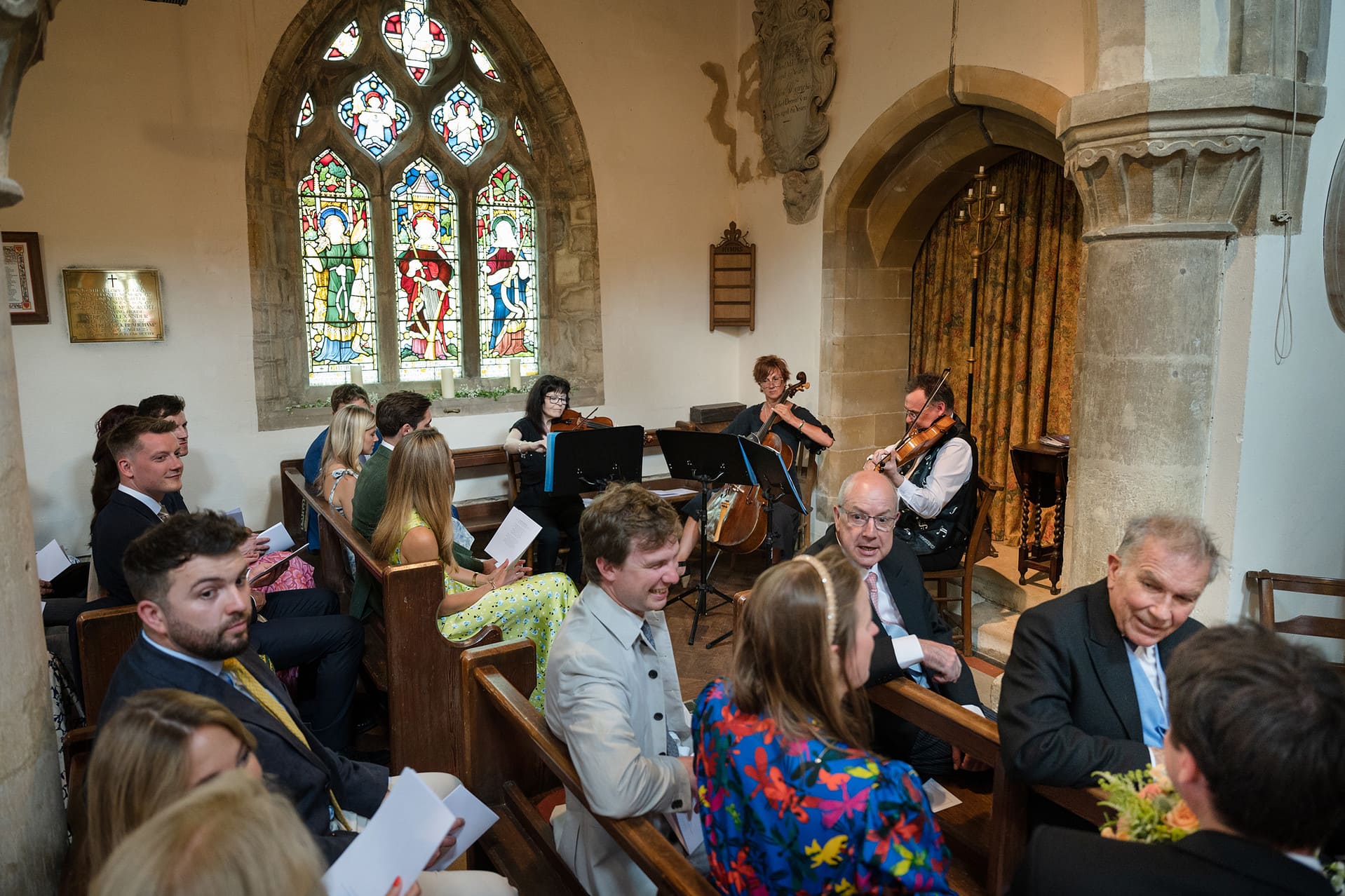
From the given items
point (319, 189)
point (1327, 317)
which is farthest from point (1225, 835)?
point (319, 189)

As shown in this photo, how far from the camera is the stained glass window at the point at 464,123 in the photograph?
20.5 ft

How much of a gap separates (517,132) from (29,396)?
11.4ft

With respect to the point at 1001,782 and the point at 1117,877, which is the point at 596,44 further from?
the point at 1117,877

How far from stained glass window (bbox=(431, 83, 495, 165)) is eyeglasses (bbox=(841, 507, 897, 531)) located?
4.71 meters

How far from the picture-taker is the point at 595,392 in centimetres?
669

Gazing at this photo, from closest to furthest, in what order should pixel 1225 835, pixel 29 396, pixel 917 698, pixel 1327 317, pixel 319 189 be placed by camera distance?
pixel 1225 835
pixel 917 698
pixel 1327 317
pixel 29 396
pixel 319 189

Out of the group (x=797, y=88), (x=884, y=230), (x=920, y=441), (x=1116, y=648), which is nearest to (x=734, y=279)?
(x=884, y=230)

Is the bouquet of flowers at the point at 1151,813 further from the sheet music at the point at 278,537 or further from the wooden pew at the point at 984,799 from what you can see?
the sheet music at the point at 278,537

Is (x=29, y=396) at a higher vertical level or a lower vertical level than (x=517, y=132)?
lower

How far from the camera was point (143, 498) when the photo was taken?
3.06 m

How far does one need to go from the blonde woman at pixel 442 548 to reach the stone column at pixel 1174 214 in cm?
222

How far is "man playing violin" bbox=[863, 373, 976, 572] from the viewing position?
4262 millimetres

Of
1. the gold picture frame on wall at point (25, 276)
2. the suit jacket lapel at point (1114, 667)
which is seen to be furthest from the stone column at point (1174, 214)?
the gold picture frame on wall at point (25, 276)

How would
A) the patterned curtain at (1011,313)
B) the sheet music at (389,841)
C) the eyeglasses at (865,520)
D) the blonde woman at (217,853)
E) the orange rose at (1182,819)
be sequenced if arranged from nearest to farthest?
the blonde woman at (217,853)
the orange rose at (1182,819)
the sheet music at (389,841)
the eyeglasses at (865,520)
the patterned curtain at (1011,313)
